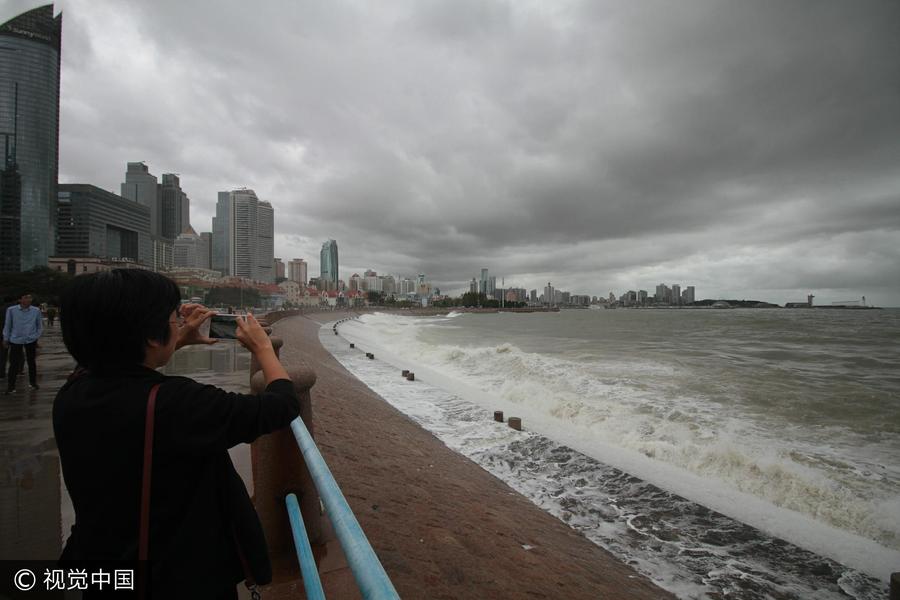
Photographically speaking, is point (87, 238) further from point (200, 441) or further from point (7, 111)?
point (200, 441)

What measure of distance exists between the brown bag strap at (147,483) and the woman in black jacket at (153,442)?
0.01 m

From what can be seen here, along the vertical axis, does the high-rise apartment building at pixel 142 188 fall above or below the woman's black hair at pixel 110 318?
above

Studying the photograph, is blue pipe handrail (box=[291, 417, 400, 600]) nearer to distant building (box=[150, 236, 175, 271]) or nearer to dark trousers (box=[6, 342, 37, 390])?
dark trousers (box=[6, 342, 37, 390])

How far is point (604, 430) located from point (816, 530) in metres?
4.00

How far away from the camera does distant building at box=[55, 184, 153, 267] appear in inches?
3327

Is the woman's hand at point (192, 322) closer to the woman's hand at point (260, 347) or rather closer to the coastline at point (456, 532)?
the woman's hand at point (260, 347)

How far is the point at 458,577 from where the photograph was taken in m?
3.33

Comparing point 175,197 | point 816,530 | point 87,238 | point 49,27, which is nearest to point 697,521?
point 816,530

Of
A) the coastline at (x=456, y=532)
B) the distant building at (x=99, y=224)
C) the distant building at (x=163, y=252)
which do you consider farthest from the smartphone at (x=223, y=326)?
the distant building at (x=163, y=252)

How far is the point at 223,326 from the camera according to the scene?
1.87m

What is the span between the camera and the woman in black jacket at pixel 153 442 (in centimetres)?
A: 112

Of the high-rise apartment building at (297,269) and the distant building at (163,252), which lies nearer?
the distant building at (163,252)

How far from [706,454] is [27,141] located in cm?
14449

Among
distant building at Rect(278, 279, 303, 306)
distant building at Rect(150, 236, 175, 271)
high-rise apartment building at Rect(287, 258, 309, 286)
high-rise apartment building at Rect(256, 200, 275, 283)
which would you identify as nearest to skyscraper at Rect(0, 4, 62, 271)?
distant building at Rect(150, 236, 175, 271)
